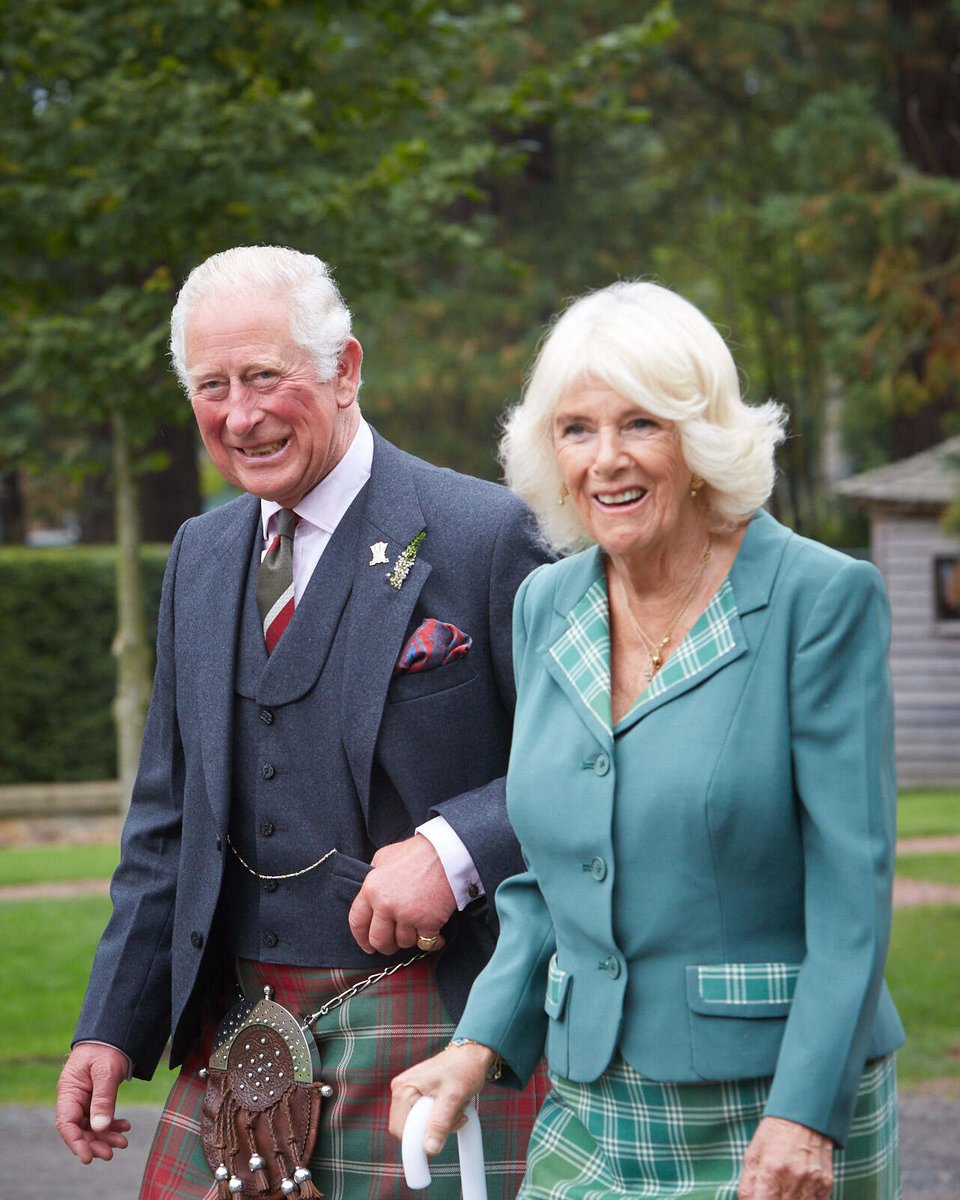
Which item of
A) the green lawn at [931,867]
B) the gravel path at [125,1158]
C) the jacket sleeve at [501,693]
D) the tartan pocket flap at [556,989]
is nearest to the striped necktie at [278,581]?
the jacket sleeve at [501,693]

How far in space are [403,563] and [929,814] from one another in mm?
14667

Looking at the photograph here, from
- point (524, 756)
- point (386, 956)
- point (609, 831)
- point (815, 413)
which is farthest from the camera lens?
point (815, 413)

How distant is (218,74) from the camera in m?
8.02

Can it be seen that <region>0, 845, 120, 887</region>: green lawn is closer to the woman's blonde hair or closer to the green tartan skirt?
the green tartan skirt

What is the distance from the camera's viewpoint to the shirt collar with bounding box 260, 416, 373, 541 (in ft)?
11.8

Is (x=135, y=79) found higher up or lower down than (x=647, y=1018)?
higher up

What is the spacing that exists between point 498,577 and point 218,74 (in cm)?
511

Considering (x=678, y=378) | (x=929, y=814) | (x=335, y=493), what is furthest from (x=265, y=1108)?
(x=929, y=814)

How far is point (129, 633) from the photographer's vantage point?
352 inches

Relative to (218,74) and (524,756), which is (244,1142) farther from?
(218,74)

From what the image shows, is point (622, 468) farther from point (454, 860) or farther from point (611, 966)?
point (454, 860)

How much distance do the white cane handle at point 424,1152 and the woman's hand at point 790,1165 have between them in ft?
A: 1.68

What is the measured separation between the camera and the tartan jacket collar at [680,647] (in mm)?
2695

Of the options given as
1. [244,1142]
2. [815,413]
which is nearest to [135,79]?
[244,1142]
